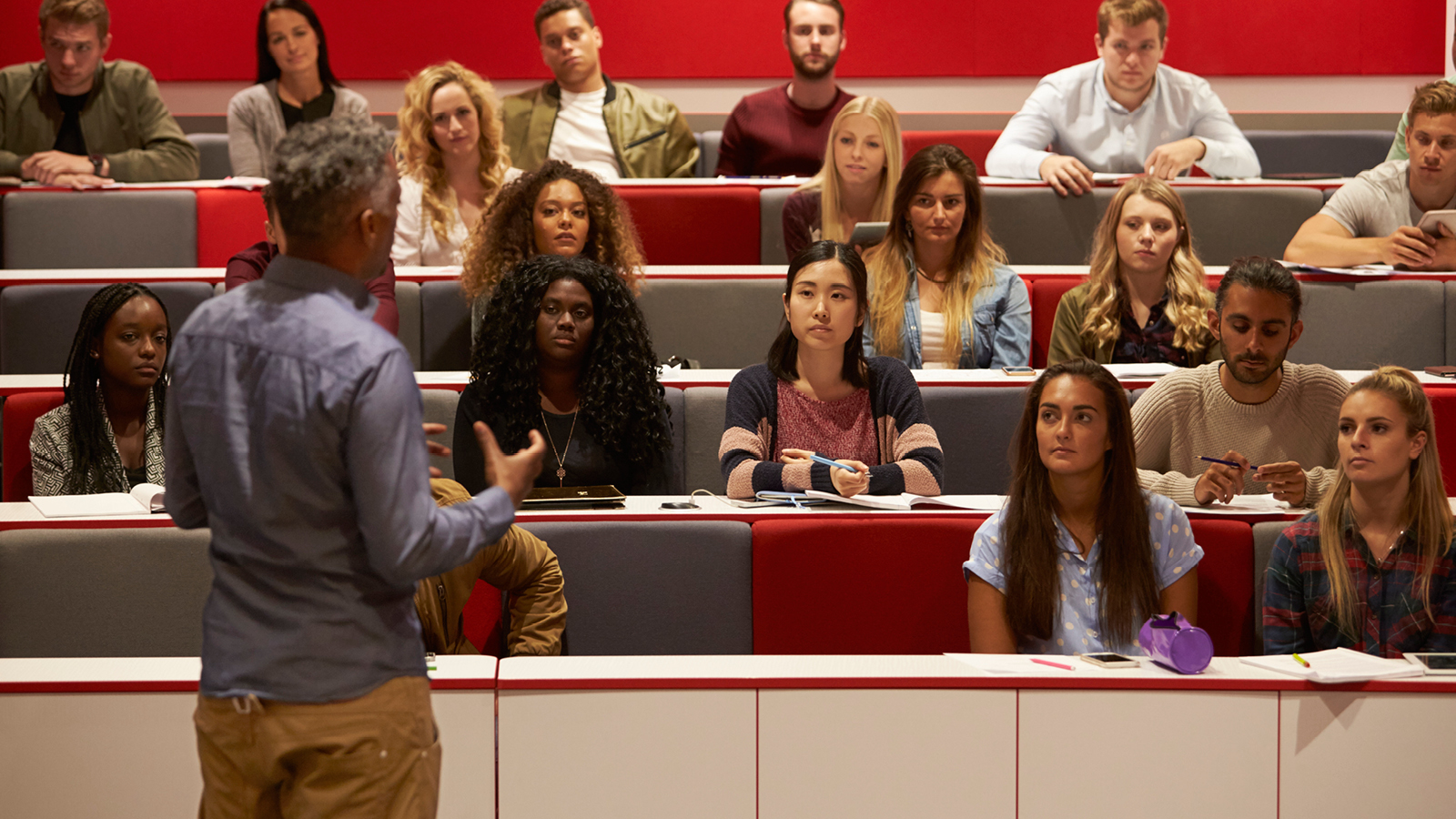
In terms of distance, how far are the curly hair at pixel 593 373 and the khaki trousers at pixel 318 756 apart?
47.4 inches

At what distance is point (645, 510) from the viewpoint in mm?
1985

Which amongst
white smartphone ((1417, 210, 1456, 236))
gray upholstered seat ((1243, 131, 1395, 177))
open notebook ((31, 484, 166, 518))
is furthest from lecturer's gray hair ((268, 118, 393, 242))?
gray upholstered seat ((1243, 131, 1395, 177))

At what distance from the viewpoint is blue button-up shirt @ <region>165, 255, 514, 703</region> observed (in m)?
1.10

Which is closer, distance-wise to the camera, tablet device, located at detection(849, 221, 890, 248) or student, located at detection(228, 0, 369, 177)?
tablet device, located at detection(849, 221, 890, 248)

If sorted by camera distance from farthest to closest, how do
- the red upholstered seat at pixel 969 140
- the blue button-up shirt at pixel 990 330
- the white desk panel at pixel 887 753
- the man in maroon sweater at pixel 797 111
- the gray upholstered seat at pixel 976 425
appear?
the red upholstered seat at pixel 969 140, the man in maroon sweater at pixel 797 111, the blue button-up shirt at pixel 990 330, the gray upholstered seat at pixel 976 425, the white desk panel at pixel 887 753

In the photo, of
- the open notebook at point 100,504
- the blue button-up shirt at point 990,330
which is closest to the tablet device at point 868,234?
the blue button-up shirt at point 990,330

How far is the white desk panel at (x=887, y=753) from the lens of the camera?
4.88 ft

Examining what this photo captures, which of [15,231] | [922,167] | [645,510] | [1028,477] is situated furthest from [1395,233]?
[15,231]

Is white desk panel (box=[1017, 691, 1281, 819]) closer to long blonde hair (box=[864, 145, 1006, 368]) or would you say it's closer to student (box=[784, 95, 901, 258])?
long blonde hair (box=[864, 145, 1006, 368])

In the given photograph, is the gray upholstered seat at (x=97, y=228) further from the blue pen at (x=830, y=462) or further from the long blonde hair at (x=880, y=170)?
the blue pen at (x=830, y=462)

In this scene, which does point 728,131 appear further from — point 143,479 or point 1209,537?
point 1209,537

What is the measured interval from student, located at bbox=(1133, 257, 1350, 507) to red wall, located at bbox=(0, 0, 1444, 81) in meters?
3.25

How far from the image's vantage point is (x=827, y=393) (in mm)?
2439

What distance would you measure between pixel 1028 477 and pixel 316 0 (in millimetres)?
4293
